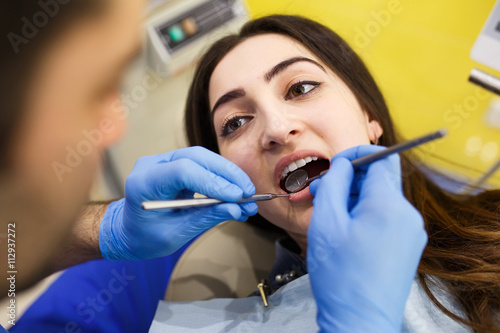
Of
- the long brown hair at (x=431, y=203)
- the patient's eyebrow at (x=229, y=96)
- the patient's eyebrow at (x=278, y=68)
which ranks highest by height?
the patient's eyebrow at (x=278, y=68)

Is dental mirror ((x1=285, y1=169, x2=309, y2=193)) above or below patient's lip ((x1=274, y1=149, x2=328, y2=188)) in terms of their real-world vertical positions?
below

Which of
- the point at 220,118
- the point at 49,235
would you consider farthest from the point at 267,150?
the point at 49,235

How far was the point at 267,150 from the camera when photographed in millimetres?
938

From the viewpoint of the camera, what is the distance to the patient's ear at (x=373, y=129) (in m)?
1.05

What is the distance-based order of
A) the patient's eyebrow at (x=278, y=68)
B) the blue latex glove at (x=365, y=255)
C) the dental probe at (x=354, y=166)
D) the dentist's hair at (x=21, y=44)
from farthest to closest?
1. the dentist's hair at (x=21, y=44)
2. the patient's eyebrow at (x=278, y=68)
3. the blue latex glove at (x=365, y=255)
4. the dental probe at (x=354, y=166)

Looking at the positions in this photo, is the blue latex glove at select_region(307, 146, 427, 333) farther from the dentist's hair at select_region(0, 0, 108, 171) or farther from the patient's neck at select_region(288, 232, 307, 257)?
the dentist's hair at select_region(0, 0, 108, 171)

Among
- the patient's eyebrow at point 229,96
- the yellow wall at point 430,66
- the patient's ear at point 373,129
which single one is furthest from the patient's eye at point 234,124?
the yellow wall at point 430,66

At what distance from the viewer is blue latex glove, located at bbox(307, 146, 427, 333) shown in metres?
0.65

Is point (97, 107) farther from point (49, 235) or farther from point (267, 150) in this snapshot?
point (267, 150)

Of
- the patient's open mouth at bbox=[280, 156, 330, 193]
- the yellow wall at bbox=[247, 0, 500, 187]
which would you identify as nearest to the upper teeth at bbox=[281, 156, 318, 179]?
the patient's open mouth at bbox=[280, 156, 330, 193]

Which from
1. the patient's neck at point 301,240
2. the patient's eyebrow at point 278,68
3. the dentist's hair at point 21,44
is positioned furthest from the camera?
the dentist's hair at point 21,44

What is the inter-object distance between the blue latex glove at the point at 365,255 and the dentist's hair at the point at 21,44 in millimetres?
1472

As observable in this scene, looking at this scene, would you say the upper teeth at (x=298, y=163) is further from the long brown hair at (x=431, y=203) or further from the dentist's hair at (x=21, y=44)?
the dentist's hair at (x=21, y=44)

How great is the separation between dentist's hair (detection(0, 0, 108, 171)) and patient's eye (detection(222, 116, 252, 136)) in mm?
1067
